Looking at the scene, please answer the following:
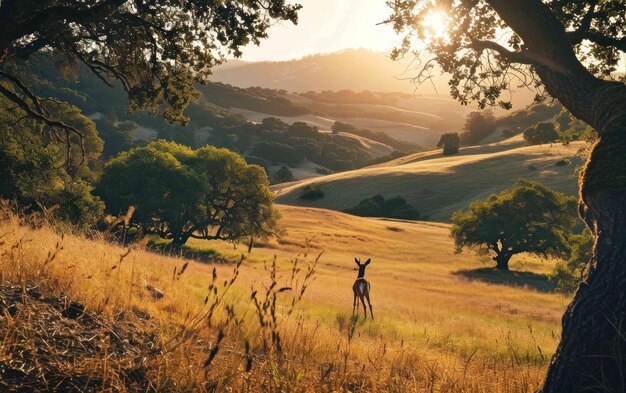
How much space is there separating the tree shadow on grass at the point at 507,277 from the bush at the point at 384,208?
4078cm

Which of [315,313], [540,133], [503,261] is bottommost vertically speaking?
[503,261]

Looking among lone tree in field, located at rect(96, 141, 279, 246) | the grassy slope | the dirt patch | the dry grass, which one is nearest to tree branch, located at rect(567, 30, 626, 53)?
the dry grass

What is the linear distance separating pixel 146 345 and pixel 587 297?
4175 mm

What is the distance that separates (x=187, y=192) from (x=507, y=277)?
92.3ft

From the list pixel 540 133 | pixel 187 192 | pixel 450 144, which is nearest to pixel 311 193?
pixel 450 144

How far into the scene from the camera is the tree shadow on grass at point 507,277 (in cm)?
4288

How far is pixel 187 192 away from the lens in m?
41.3

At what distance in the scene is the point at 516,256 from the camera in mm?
61062

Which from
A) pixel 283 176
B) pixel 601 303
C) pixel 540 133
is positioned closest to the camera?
pixel 601 303

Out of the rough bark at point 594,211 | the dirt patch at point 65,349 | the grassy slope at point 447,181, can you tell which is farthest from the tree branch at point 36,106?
the grassy slope at point 447,181

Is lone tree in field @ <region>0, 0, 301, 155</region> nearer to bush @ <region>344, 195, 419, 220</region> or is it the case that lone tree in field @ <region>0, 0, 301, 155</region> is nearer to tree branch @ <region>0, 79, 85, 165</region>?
tree branch @ <region>0, 79, 85, 165</region>

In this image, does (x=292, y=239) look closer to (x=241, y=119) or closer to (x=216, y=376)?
(x=216, y=376)

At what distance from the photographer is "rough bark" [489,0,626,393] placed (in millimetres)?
4734

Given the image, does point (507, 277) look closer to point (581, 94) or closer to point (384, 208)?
point (581, 94)
